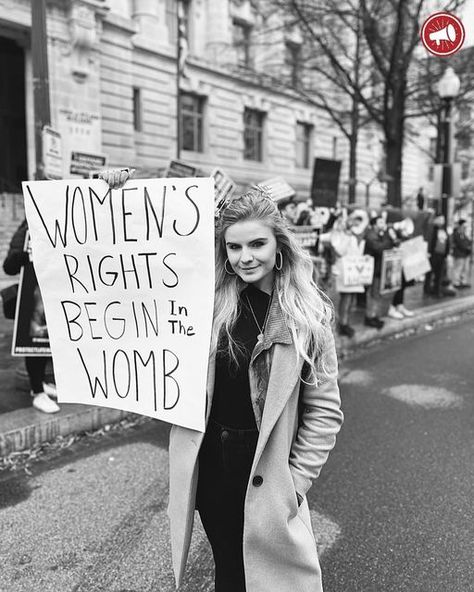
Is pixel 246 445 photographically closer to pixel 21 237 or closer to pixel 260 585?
pixel 260 585

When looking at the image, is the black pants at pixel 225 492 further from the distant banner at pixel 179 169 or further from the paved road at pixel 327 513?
the distant banner at pixel 179 169

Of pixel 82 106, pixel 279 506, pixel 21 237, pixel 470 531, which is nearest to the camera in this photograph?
pixel 279 506

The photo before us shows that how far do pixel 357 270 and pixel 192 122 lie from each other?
1993 cm

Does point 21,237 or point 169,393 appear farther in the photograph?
point 21,237

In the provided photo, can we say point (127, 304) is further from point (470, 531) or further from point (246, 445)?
point (470, 531)

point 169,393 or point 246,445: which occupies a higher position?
point 169,393

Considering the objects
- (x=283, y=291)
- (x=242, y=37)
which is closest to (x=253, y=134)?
(x=242, y=37)

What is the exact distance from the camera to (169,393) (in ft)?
6.73

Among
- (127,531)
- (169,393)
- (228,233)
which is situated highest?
(228,233)

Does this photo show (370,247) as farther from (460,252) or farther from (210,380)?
(210,380)

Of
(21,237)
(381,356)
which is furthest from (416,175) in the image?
(21,237)

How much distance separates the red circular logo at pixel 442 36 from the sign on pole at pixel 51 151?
512 centimetres

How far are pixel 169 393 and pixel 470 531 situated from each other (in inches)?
83.6

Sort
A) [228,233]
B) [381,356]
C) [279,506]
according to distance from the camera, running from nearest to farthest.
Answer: [279,506] < [228,233] < [381,356]
